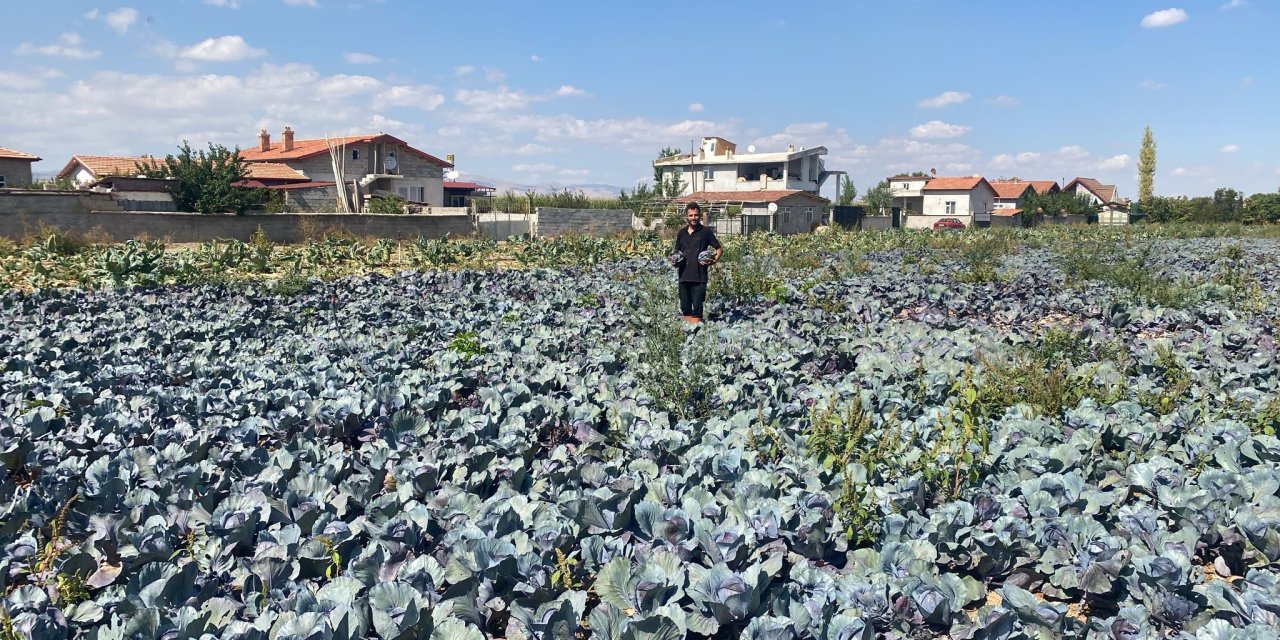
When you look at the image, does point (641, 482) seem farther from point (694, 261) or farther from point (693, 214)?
point (693, 214)

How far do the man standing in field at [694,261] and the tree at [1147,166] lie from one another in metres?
90.9

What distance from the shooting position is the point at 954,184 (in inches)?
2527

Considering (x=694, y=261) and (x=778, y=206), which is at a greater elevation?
(x=778, y=206)

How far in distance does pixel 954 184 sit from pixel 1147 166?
114ft

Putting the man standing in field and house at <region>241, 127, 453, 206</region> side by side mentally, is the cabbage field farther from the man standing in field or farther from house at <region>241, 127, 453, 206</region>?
house at <region>241, 127, 453, 206</region>

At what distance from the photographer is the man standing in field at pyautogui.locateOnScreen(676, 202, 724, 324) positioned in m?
8.45

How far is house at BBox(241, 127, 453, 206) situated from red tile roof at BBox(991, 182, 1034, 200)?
44278 mm

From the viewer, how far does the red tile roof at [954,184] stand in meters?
62.7

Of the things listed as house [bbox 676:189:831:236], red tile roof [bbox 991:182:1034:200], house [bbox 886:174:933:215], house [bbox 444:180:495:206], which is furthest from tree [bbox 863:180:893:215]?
house [bbox 444:180:495:206]

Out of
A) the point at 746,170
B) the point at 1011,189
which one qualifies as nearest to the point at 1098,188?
the point at 1011,189

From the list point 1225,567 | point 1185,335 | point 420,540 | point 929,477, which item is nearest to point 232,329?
point 420,540

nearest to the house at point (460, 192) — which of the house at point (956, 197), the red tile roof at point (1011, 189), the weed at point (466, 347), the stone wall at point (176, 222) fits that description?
the stone wall at point (176, 222)

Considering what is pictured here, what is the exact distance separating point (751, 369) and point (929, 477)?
91.8 inches

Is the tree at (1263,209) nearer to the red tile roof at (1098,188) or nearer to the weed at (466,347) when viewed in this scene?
the red tile roof at (1098,188)
